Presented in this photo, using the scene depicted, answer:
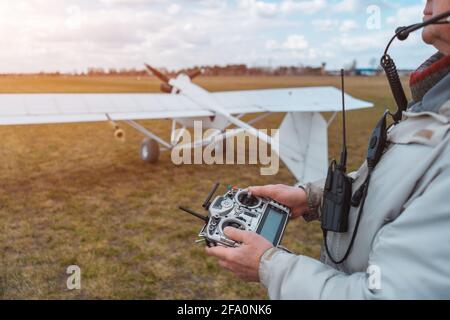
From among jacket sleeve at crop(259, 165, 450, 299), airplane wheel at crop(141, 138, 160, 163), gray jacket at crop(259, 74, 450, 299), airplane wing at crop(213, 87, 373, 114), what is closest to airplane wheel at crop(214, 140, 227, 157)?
airplane wing at crop(213, 87, 373, 114)

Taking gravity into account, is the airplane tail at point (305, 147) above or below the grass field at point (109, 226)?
above

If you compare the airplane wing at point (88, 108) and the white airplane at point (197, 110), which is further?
the white airplane at point (197, 110)

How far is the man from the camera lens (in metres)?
0.76

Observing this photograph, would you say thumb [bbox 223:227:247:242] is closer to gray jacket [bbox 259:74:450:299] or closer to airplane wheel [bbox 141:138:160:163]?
gray jacket [bbox 259:74:450:299]

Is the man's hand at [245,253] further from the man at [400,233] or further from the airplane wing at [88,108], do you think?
the airplane wing at [88,108]

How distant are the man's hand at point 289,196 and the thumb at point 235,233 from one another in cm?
31

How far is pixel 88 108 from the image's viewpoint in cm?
755

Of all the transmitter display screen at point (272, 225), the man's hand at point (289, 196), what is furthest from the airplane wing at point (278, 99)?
the transmitter display screen at point (272, 225)

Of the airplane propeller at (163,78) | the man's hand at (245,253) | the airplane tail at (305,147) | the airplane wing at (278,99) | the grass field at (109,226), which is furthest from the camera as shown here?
the airplane propeller at (163,78)

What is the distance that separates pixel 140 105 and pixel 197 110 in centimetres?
135

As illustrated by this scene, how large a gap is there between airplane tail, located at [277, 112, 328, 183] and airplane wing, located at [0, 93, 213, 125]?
2.39m

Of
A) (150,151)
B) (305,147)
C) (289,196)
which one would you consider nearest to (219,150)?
(150,151)

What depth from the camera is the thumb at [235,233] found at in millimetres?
1102
